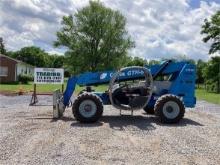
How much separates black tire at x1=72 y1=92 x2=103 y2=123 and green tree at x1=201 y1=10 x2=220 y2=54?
55933 millimetres

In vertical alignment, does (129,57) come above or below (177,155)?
above

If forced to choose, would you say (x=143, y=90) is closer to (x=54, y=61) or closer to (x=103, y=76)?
(x=103, y=76)

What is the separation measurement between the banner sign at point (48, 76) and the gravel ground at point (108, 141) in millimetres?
9019

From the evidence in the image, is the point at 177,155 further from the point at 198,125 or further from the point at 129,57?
the point at 129,57

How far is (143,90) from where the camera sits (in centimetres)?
1736

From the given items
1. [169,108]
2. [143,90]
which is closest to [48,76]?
[143,90]

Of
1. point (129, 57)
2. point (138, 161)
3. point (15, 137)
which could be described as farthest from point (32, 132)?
point (129, 57)

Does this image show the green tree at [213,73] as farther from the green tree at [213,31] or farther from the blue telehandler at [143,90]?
the blue telehandler at [143,90]

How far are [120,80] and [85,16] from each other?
6459 centimetres

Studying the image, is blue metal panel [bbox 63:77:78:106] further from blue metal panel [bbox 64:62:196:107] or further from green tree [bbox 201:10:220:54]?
green tree [bbox 201:10:220:54]

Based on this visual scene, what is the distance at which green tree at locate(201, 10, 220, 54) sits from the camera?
2758 inches

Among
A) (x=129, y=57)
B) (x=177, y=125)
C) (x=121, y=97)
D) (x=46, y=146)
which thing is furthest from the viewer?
(x=129, y=57)

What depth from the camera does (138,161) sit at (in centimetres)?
983

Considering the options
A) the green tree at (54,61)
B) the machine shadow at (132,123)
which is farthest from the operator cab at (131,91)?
the green tree at (54,61)
